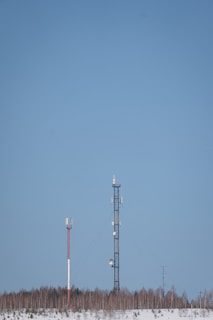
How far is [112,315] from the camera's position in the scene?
34.1m

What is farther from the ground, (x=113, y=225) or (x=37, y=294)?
(x=113, y=225)

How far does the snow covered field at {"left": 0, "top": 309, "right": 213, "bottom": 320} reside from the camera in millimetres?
33938

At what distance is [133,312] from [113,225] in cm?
898

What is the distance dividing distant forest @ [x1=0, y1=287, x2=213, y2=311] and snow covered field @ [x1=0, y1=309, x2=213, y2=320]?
110 cm

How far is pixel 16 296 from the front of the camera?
39.0 m

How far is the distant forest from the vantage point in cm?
3731

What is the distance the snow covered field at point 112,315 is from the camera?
3394cm

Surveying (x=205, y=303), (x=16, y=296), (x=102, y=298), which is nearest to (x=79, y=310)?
(x=102, y=298)

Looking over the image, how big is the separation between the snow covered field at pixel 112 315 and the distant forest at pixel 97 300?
1.10 metres

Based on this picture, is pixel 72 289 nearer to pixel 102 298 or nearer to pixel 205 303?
pixel 102 298

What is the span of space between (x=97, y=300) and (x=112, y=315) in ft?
12.7

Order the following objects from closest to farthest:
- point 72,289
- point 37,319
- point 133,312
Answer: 1. point 37,319
2. point 133,312
3. point 72,289

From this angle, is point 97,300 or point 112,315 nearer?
point 112,315

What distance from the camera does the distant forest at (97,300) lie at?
122ft
